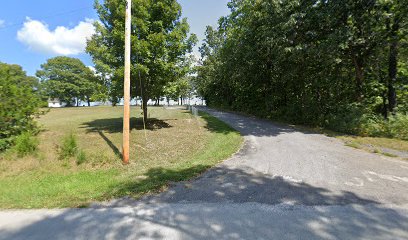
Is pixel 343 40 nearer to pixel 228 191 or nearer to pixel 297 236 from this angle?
pixel 228 191

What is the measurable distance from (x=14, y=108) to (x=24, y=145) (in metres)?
1.82

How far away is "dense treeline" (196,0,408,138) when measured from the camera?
11.1m

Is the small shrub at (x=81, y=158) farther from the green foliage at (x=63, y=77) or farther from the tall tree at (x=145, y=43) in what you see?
the green foliage at (x=63, y=77)

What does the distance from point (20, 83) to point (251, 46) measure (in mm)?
13180

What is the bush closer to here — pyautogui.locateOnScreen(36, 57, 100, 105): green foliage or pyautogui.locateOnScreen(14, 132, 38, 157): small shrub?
pyautogui.locateOnScreen(14, 132, 38, 157): small shrub

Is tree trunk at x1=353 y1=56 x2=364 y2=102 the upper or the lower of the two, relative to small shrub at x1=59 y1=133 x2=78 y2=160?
upper

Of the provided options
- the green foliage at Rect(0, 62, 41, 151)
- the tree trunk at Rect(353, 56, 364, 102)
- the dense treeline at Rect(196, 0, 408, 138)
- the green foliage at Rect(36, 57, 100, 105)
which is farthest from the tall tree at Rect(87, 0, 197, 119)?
the green foliage at Rect(36, 57, 100, 105)

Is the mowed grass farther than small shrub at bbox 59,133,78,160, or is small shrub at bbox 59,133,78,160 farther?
small shrub at bbox 59,133,78,160

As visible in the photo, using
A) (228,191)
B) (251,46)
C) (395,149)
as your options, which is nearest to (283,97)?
(251,46)

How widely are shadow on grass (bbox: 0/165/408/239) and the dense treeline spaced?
898cm

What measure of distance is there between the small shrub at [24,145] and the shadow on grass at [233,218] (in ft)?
16.9

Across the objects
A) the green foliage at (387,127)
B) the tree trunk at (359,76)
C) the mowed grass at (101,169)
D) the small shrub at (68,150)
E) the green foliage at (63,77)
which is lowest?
the mowed grass at (101,169)

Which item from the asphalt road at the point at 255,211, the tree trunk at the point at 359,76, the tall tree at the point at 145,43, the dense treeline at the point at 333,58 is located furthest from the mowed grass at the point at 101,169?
the tree trunk at the point at 359,76

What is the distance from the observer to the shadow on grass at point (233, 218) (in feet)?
10.9
